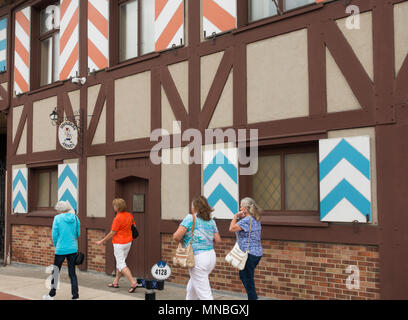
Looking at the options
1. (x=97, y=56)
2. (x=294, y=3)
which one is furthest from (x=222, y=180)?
(x=97, y=56)

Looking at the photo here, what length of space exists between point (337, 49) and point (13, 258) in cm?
981

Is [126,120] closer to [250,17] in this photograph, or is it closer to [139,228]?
[139,228]

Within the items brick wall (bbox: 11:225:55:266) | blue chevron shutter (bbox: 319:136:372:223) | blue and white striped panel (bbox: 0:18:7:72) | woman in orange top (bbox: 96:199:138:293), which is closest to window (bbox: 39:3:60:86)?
blue and white striped panel (bbox: 0:18:7:72)

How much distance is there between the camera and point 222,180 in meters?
7.98

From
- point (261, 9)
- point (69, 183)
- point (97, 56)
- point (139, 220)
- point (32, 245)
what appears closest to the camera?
point (261, 9)

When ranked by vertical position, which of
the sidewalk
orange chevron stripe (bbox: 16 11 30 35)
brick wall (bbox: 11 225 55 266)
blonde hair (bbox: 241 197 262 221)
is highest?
orange chevron stripe (bbox: 16 11 30 35)

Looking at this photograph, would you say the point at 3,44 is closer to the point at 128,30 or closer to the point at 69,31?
the point at 69,31

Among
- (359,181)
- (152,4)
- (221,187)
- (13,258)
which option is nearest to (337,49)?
(359,181)

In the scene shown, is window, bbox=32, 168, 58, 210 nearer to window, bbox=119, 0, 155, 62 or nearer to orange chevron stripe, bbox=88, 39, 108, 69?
orange chevron stripe, bbox=88, 39, 108, 69

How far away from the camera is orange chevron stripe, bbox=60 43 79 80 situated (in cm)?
1101

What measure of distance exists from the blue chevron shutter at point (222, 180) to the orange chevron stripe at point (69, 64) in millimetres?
4739

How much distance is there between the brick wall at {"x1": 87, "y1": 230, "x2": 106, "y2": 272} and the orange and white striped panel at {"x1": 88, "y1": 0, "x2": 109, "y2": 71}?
3.65 metres

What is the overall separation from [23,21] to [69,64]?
252 cm

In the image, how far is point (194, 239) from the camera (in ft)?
19.4
